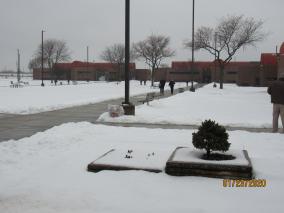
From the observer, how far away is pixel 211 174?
22.3ft

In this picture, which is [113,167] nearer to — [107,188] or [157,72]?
[107,188]

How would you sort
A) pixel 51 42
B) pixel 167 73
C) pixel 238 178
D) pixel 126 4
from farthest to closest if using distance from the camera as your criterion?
pixel 167 73 < pixel 51 42 < pixel 126 4 < pixel 238 178

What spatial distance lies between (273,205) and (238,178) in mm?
1110

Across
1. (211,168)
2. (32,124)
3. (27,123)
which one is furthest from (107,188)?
(27,123)

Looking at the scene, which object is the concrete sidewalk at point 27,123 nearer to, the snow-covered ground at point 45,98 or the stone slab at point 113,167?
the snow-covered ground at point 45,98

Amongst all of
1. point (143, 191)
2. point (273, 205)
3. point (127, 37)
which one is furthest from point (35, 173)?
point (127, 37)

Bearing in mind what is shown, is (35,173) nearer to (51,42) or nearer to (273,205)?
(273,205)

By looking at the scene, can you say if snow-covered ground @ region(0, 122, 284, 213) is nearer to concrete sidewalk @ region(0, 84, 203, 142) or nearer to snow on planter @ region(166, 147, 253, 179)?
snow on planter @ region(166, 147, 253, 179)
